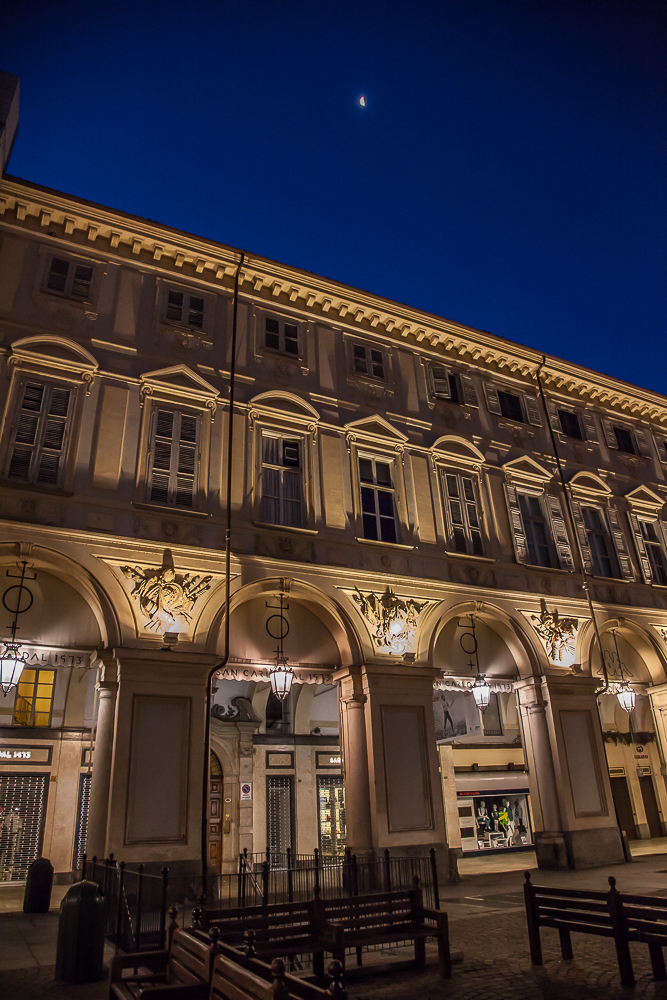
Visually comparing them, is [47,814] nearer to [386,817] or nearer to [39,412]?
[386,817]

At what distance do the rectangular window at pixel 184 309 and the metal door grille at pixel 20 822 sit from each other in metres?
12.1

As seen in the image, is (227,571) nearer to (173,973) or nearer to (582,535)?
(173,973)

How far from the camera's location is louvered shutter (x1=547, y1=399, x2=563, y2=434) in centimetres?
2139

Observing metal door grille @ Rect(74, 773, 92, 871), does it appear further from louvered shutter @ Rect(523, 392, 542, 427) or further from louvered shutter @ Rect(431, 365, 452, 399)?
louvered shutter @ Rect(523, 392, 542, 427)

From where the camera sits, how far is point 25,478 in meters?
12.9

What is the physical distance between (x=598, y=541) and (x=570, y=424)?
3.97 metres

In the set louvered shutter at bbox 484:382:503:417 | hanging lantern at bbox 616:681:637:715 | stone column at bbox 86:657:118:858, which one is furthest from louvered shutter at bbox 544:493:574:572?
stone column at bbox 86:657:118:858

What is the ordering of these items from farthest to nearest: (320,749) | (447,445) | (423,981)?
(320,749)
(447,445)
(423,981)

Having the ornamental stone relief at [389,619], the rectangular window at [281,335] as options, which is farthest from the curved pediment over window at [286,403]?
the ornamental stone relief at [389,619]

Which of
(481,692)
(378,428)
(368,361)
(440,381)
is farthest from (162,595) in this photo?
(440,381)

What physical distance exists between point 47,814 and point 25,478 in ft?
31.4

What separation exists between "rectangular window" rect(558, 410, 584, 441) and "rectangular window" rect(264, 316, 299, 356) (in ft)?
30.6

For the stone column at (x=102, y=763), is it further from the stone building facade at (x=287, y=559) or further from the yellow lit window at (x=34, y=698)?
the yellow lit window at (x=34, y=698)

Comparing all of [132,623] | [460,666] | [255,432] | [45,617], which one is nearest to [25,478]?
[45,617]
